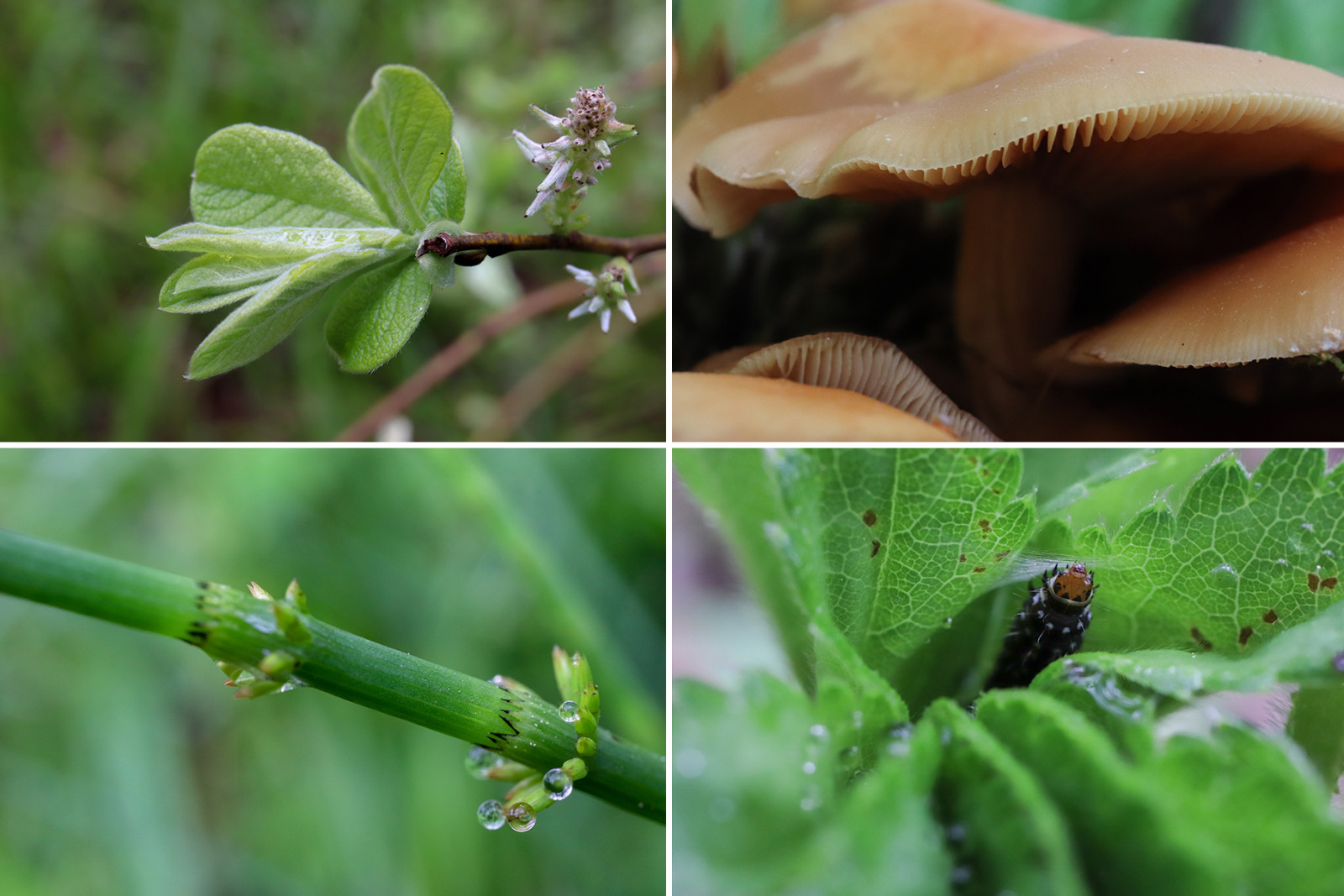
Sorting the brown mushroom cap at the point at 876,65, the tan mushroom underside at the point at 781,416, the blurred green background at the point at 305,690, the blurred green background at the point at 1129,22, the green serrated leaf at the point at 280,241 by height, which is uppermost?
the blurred green background at the point at 1129,22

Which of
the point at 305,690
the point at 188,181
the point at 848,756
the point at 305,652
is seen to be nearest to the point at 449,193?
the point at 305,652

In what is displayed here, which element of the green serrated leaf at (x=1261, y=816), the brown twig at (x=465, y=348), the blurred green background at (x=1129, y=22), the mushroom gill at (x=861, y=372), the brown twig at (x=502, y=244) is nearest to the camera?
the green serrated leaf at (x=1261, y=816)

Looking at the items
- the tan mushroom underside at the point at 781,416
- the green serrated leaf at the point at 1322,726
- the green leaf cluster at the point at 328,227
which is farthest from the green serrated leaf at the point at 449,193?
the green serrated leaf at the point at 1322,726

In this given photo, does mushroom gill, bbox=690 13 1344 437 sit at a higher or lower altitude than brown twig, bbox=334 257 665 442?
higher

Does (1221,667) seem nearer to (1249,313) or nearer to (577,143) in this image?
(1249,313)

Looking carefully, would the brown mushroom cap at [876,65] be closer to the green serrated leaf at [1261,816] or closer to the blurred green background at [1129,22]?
the blurred green background at [1129,22]

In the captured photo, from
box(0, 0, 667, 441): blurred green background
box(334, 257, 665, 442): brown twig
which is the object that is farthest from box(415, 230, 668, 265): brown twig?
box(0, 0, 667, 441): blurred green background

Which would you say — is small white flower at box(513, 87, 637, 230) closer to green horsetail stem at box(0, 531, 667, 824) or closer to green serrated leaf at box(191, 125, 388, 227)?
green serrated leaf at box(191, 125, 388, 227)
